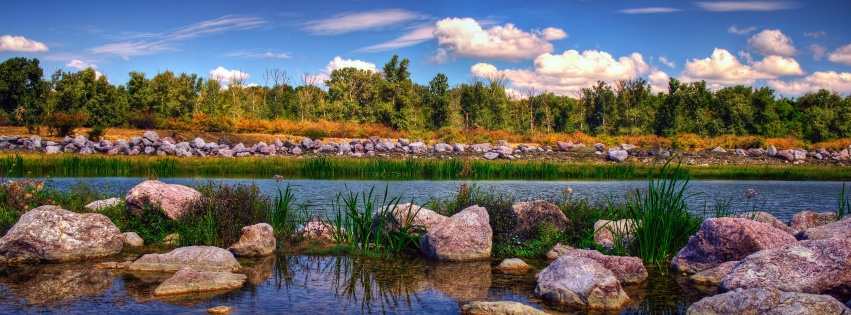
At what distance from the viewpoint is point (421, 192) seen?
23.2 meters

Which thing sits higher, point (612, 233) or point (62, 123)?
point (62, 123)

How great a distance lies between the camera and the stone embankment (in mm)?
43781

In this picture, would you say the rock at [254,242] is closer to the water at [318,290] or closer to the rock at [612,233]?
the water at [318,290]

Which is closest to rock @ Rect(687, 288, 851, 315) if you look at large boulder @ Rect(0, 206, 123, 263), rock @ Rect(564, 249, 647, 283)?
rock @ Rect(564, 249, 647, 283)

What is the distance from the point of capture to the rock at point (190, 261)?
9797 mm

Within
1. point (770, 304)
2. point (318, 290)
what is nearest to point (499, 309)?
point (318, 290)

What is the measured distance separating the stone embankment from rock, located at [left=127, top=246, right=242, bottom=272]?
33.5 metres

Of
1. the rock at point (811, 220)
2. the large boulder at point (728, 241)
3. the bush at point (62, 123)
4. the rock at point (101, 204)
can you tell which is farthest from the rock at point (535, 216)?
the bush at point (62, 123)

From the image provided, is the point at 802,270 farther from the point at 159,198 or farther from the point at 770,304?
the point at 159,198

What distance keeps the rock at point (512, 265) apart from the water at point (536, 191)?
719 cm

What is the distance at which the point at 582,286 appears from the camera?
8.27 meters

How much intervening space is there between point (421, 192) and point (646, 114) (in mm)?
53873

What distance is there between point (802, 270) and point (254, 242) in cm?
801

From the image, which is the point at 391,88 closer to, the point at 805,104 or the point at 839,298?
the point at 805,104
